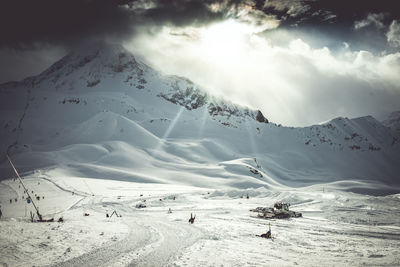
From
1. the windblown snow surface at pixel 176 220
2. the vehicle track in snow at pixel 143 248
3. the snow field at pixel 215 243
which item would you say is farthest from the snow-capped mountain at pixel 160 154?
the vehicle track in snow at pixel 143 248

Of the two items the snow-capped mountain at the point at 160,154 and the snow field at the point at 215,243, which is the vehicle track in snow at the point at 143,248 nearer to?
the snow field at the point at 215,243

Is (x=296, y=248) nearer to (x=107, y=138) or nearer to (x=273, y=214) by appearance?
(x=273, y=214)

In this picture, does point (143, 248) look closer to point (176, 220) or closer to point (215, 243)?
point (215, 243)

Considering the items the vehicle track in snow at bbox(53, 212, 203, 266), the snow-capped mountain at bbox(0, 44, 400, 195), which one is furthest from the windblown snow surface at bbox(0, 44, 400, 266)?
the snow-capped mountain at bbox(0, 44, 400, 195)

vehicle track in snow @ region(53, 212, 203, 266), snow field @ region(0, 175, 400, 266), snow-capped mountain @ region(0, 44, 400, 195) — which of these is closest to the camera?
vehicle track in snow @ region(53, 212, 203, 266)

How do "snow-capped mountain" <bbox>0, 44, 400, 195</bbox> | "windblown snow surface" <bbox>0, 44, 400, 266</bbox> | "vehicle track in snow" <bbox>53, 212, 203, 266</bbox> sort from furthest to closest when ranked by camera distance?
"snow-capped mountain" <bbox>0, 44, 400, 195</bbox>
"windblown snow surface" <bbox>0, 44, 400, 266</bbox>
"vehicle track in snow" <bbox>53, 212, 203, 266</bbox>

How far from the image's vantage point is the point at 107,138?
143 metres

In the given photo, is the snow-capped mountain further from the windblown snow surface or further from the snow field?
the snow field

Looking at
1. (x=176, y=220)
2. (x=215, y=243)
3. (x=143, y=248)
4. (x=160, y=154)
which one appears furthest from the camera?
(x=160, y=154)

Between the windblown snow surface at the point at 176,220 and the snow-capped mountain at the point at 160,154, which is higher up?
the snow-capped mountain at the point at 160,154

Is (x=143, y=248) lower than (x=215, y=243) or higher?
higher

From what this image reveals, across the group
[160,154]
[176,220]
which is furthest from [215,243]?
[160,154]

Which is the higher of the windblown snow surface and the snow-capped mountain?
the snow-capped mountain

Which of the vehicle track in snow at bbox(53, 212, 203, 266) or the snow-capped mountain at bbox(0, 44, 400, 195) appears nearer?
the vehicle track in snow at bbox(53, 212, 203, 266)
